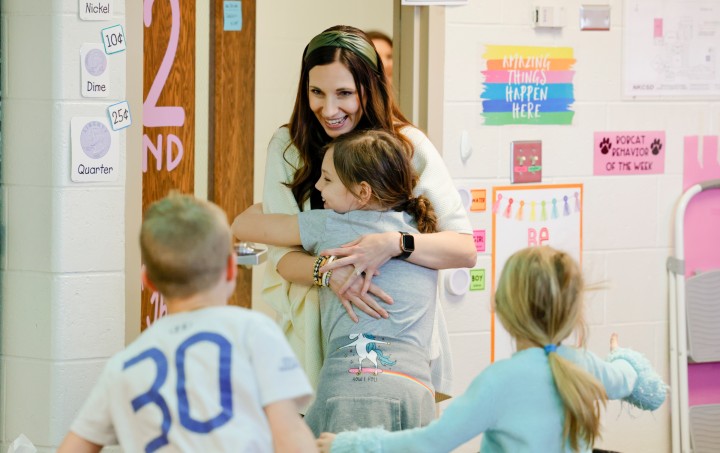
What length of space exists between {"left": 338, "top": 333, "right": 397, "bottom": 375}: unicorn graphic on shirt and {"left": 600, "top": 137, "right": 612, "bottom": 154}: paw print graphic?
1609 mm

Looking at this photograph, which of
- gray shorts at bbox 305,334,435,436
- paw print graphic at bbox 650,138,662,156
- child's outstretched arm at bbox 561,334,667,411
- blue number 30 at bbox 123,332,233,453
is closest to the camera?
blue number 30 at bbox 123,332,233,453

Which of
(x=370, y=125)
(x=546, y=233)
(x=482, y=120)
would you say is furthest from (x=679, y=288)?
(x=370, y=125)

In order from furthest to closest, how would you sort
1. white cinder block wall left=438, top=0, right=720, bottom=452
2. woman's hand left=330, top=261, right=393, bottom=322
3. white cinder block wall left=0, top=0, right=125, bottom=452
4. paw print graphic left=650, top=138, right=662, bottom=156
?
paw print graphic left=650, top=138, right=662, bottom=156, white cinder block wall left=438, top=0, right=720, bottom=452, white cinder block wall left=0, top=0, right=125, bottom=452, woman's hand left=330, top=261, right=393, bottom=322

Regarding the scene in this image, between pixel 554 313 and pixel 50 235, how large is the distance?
1.49 meters

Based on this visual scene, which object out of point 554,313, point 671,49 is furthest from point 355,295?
point 671,49

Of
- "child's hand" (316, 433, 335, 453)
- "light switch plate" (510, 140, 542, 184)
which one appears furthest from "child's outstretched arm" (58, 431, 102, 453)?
"light switch plate" (510, 140, 542, 184)

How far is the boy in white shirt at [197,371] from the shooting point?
179 centimetres

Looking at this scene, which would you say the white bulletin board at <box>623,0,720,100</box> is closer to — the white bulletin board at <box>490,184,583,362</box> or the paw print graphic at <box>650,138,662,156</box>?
the paw print graphic at <box>650,138,662,156</box>

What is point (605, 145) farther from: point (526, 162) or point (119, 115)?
point (119, 115)

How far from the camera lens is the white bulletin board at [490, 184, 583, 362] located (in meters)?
3.68

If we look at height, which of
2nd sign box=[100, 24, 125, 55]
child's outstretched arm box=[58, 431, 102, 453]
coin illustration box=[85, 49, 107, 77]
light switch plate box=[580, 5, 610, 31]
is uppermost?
light switch plate box=[580, 5, 610, 31]

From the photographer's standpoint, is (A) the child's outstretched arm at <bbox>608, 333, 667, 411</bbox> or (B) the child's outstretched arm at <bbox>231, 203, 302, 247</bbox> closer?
(A) the child's outstretched arm at <bbox>608, 333, 667, 411</bbox>

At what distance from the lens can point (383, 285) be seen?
2547 mm

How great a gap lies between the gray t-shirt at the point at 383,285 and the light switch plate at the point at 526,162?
1.10 meters
